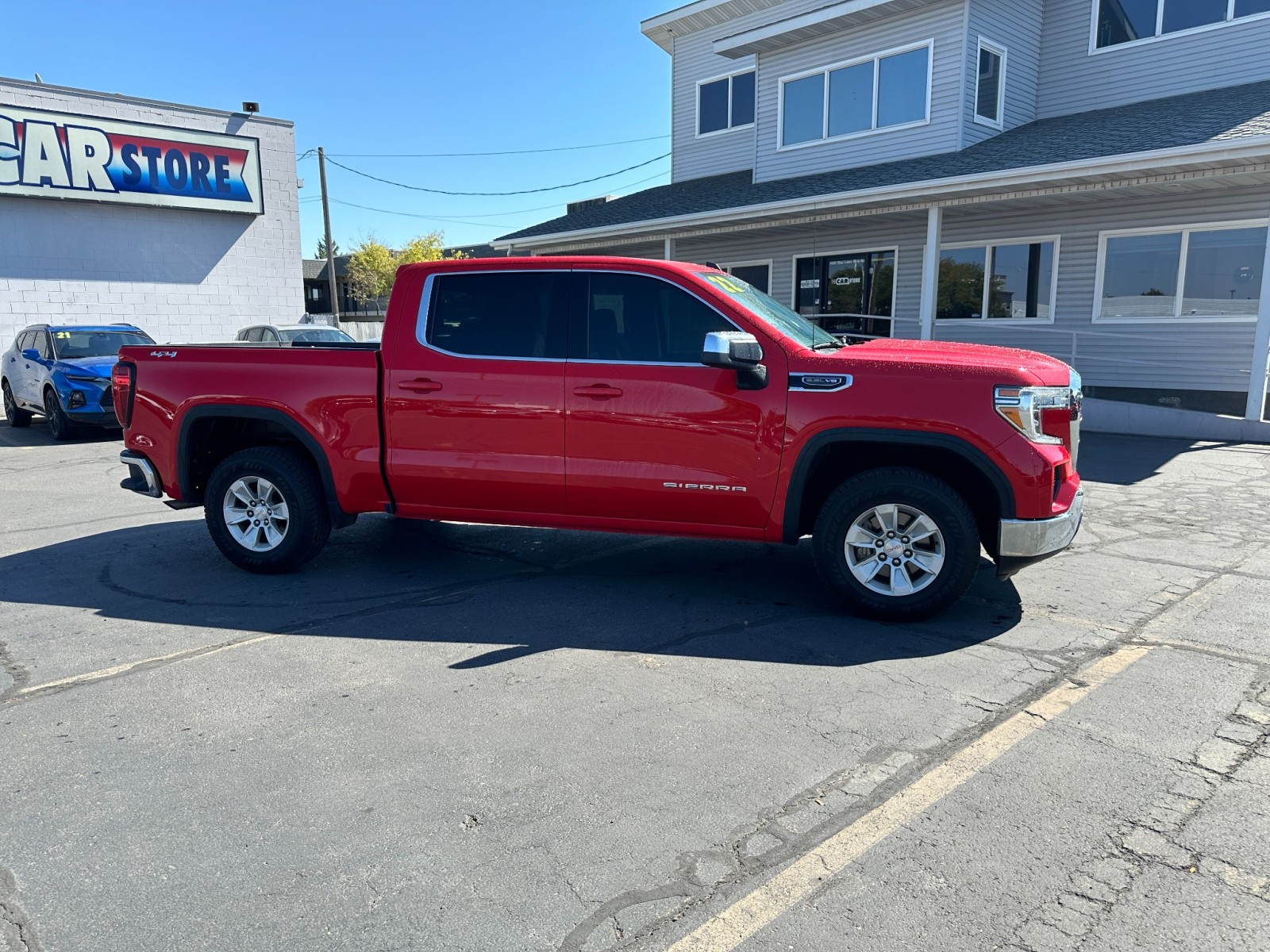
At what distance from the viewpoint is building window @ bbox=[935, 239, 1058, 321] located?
15016 mm

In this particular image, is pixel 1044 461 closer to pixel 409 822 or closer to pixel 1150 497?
pixel 409 822

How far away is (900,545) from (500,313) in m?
2.75

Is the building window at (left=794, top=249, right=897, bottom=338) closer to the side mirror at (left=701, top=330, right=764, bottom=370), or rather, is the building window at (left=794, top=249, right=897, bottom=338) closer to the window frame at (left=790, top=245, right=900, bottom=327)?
the window frame at (left=790, top=245, right=900, bottom=327)

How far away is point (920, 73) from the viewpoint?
50.3 feet

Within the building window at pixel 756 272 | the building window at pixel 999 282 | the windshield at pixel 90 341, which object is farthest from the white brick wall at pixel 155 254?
the building window at pixel 999 282

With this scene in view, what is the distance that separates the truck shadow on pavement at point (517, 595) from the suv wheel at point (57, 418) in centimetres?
689

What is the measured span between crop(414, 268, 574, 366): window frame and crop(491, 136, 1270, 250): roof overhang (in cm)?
921

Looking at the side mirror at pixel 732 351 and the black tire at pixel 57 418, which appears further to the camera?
the black tire at pixel 57 418

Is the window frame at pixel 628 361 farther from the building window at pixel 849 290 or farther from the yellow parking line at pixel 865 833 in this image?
the building window at pixel 849 290

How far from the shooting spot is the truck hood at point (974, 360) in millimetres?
4602

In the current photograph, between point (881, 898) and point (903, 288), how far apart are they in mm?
15369

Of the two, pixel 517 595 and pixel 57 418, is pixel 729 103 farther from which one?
pixel 517 595

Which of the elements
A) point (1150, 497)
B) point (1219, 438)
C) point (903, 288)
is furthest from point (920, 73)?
point (1150, 497)

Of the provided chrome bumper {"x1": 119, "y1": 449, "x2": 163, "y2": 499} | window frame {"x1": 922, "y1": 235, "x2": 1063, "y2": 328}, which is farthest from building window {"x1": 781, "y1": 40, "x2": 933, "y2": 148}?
chrome bumper {"x1": 119, "y1": 449, "x2": 163, "y2": 499}
